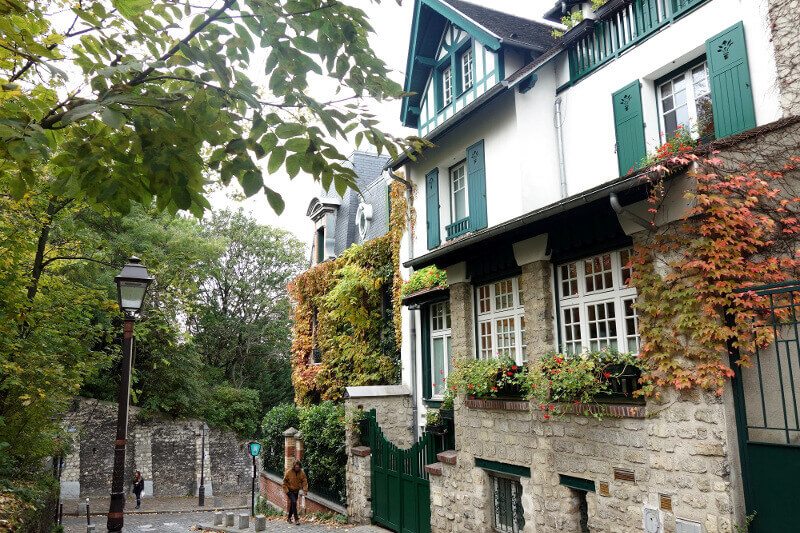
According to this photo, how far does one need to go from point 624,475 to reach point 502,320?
10.00 ft

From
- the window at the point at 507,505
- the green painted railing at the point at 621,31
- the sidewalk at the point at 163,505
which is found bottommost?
the sidewalk at the point at 163,505

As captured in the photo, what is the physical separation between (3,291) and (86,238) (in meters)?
3.87

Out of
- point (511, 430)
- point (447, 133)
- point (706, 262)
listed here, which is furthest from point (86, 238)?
point (706, 262)

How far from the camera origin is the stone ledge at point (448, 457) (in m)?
9.38

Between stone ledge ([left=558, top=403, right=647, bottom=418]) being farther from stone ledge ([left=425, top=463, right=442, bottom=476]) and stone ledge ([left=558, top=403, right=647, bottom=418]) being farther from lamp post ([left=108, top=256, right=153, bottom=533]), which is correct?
lamp post ([left=108, top=256, right=153, bottom=533])

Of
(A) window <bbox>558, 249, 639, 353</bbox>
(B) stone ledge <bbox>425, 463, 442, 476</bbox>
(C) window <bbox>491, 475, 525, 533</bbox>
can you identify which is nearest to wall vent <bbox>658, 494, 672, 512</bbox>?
(A) window <bbox>558, 249, 639, 353</bbox>

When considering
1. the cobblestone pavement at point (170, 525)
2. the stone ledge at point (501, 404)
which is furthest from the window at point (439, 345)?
the stone ledge at point (501, 404)

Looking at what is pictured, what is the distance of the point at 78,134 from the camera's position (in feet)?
11.2

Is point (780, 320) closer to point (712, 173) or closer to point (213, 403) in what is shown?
point (712, 173)

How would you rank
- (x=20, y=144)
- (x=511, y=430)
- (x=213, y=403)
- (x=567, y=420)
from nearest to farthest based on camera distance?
(x=20, y=144)
(x=567, y=420)
(x=511, y=430)
(x=213, y=403)

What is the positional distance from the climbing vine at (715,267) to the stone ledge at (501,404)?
2166mm

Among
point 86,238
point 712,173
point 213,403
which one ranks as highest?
point 86,238

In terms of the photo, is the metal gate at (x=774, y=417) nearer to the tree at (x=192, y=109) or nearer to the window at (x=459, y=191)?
the tree at (x=192, y=109)

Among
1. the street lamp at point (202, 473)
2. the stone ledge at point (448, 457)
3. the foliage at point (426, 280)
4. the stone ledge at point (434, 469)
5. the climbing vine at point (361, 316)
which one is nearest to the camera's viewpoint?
the stone ledge at point (448, 457)
